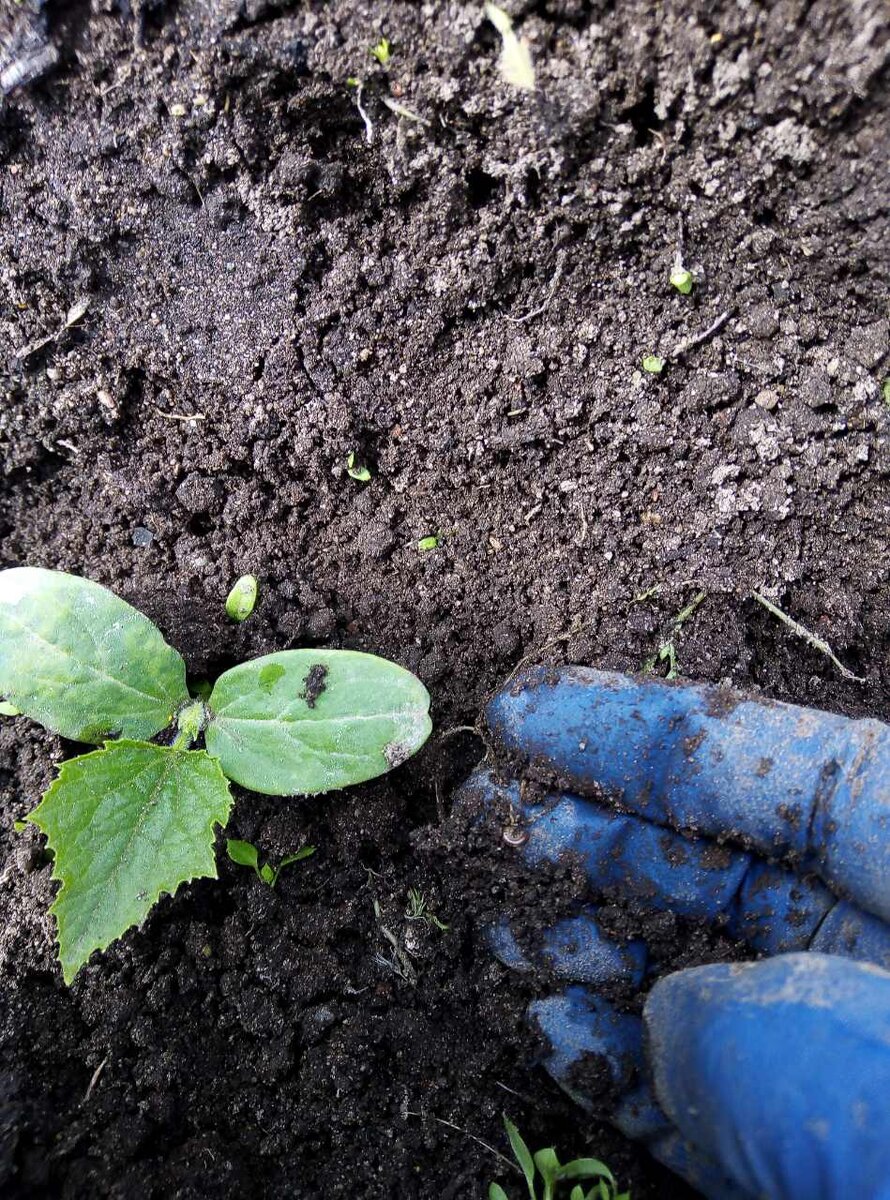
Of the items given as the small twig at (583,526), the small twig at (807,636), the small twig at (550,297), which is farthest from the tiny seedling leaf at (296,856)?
Answer: the small twig at (550,297)

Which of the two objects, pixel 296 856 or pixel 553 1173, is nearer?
pixel 553 1173

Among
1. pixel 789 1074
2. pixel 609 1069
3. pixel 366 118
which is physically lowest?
pixel 609 1069

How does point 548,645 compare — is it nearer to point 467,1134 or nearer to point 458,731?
point 458,731

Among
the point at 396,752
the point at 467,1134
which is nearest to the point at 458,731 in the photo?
the point at 396,752

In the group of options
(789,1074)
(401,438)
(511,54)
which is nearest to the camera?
(789,1074)

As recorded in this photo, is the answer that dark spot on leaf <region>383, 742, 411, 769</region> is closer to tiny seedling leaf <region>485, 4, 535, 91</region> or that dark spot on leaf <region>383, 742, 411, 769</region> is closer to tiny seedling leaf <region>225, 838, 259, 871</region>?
tiny seedling leaf <region>225, 838, 259, 871</region>

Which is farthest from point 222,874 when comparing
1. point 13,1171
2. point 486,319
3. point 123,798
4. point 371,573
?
point 486,319

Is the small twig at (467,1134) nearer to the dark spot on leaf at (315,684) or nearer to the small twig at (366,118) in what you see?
the dark spot on leaf at (315,684)
